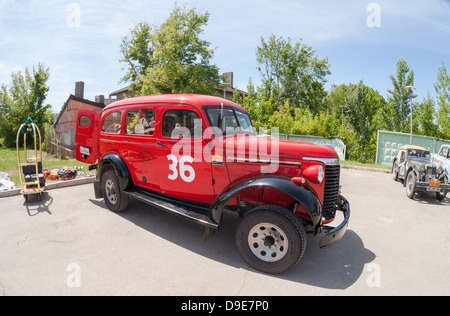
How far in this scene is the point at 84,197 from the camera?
6.27 m

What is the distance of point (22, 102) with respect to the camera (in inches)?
1085

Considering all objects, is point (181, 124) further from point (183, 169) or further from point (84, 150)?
point (84, 150)

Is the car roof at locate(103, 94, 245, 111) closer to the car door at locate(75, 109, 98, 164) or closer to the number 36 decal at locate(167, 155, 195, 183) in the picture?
the number 36 decal at locate(167, 155, 195, 183)

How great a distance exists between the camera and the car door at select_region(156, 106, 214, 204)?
156 inches

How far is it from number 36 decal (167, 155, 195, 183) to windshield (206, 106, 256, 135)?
2.37 ft

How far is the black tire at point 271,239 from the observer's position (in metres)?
3.12

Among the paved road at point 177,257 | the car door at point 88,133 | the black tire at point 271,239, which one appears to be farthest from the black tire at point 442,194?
the car door at point 88,133

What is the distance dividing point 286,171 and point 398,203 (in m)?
5.22

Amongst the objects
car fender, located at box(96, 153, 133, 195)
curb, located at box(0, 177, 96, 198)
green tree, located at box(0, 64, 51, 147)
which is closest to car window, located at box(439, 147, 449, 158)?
car fender, located at box(96, 153, 133, 195)

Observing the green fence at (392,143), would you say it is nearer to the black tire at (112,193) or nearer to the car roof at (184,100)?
the car roof at (184,100)

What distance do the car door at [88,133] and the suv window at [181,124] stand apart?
8.12 ft

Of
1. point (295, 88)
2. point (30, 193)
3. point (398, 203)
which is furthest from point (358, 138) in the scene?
point (30, 193)

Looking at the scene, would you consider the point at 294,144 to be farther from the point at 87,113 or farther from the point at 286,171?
the point at 87,113
